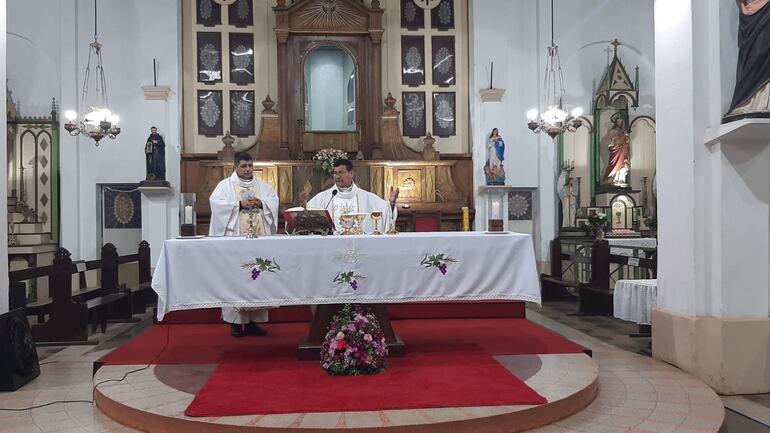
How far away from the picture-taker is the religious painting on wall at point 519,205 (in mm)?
12000

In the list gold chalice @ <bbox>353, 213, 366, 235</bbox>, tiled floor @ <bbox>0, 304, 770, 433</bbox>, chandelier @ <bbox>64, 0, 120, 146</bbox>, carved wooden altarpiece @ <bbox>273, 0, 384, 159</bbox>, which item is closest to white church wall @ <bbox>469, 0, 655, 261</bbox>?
carved wooden altarpiece @ <bbox>273, 0, 384, 159</bbox>

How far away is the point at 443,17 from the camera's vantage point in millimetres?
12383

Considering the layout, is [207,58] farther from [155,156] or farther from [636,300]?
[636,300]

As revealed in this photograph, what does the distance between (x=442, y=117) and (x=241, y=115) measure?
13.0 feet

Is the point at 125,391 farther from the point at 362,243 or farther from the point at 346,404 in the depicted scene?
the point at 362,243

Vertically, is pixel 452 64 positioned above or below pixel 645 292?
above

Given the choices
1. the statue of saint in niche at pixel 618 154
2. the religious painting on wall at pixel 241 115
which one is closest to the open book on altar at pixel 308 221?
the religious painting on wall at pixel 241 115

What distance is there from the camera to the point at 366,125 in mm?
11898

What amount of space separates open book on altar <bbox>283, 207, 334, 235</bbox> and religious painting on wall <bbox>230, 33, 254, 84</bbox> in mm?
7583

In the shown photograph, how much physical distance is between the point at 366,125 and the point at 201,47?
3556 mm

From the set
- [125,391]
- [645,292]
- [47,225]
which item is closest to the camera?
[125,391]

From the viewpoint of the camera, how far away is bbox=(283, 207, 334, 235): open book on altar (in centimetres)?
520

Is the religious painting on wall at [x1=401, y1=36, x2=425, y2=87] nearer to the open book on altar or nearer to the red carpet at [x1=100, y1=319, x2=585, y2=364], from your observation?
the red carpet at [x1=100, y1=319, x2=585, y2=364]

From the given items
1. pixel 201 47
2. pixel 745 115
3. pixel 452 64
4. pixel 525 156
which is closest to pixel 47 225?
pixel 201 47
